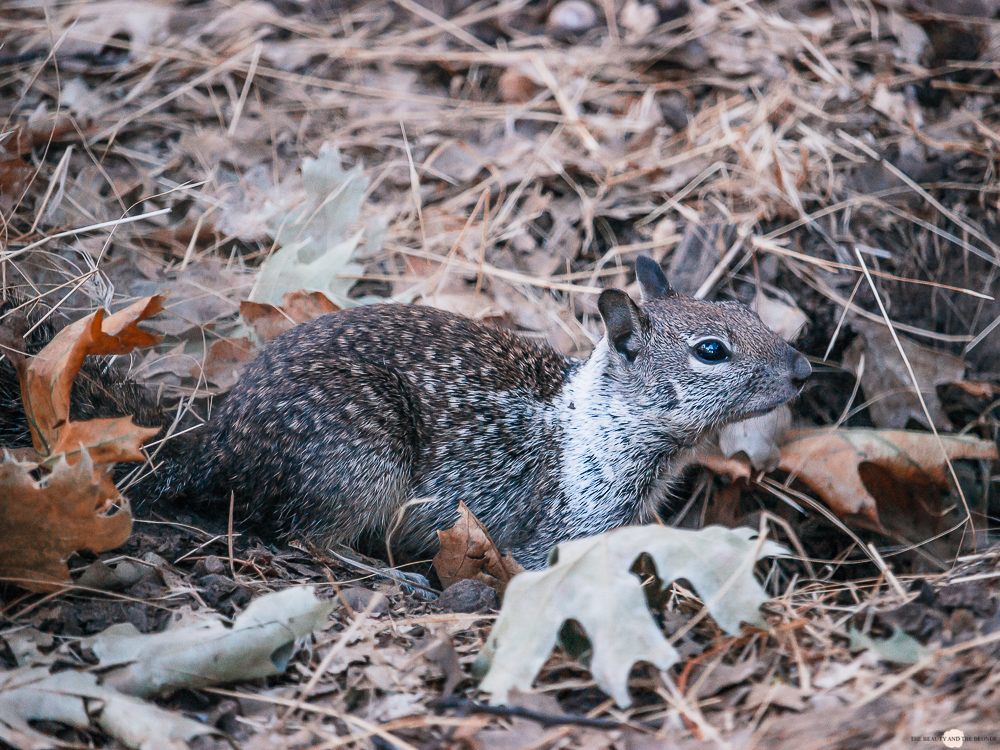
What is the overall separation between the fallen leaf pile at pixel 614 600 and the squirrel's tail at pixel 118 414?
6.67 feet

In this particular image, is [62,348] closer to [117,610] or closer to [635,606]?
[117,610]

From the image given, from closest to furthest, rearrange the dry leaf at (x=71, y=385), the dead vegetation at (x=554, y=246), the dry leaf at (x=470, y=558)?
the dead vegetation at (x=554, y=246), the dry leaf at (x=71, y=385), the dry leaf at (x=470, y=558)

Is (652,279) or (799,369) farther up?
(652,279)

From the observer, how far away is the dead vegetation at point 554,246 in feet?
9.64

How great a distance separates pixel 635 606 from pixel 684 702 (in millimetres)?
343

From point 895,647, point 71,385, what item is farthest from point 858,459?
point 71,385

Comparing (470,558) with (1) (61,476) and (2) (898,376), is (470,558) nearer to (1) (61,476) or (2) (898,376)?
(1) (61,476)

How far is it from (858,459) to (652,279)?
1.64 meters

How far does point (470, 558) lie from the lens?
4176 millimetres

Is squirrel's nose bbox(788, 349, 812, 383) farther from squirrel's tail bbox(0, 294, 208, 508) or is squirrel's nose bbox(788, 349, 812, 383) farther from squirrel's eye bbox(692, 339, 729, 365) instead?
squirrel's tail bbox(0, 294, 208, 508)

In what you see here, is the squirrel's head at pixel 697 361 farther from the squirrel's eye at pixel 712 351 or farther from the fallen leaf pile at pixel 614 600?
the fallen leaf pile at pixel 614 600

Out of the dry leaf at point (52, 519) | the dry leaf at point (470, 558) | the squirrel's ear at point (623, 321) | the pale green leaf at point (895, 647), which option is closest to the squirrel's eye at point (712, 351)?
the squirrel's ear at point (623, 321)

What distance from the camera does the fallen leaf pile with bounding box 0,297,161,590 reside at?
3.01m

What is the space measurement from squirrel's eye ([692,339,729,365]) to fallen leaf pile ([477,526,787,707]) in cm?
156
